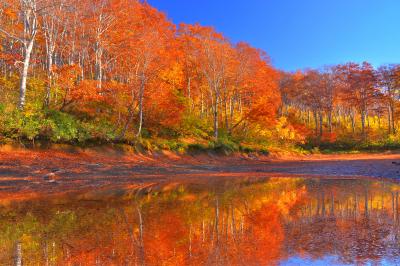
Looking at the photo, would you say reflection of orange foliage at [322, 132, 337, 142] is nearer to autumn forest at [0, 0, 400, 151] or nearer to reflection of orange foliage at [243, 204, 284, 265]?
autumn forest at [0, 0, 400, 151]

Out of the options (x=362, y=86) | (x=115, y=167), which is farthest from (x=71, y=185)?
(x=362, y=86)

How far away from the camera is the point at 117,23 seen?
32.2 meters

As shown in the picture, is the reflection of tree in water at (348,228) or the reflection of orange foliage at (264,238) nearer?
the reflection of orange foliage at (264,238)

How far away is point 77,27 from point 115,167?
17.6 m

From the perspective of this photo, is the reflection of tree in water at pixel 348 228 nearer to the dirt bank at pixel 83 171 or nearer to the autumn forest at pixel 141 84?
the dirt bank at pixel 83 171

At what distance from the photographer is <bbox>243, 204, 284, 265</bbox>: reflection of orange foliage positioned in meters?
5.04

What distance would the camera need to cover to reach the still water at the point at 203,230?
5062 millimetres

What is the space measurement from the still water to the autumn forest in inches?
442

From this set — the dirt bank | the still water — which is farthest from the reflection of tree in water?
the dirt bank

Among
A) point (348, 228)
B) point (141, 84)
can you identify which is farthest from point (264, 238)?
point (141, 84)

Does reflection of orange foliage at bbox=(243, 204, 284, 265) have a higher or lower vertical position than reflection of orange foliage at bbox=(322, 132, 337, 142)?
lower

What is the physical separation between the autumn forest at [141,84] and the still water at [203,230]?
442 inches

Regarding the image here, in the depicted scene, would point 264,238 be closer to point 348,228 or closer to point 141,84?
point 348,228

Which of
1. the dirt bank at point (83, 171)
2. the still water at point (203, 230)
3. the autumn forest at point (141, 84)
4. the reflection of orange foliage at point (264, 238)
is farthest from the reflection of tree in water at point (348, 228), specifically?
the autumn forest at point (141, 84)
